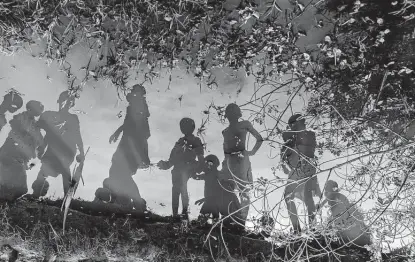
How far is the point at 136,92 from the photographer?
12.6 feet

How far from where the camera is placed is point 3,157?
12.5 feet

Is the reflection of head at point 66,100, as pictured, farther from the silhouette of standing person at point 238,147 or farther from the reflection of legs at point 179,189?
the silhouette of standing person at point 238,147

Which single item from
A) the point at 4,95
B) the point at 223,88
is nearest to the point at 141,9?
the point at 223,88

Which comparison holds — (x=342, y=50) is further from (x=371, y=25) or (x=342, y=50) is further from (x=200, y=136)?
(x=200, y=136)

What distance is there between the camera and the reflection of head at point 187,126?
3893mm

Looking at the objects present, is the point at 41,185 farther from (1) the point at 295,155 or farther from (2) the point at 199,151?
(1) the point at 295,155

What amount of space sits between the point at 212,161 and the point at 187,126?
53 centimetres

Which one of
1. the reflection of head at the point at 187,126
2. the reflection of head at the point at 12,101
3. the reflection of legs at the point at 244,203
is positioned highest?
the reflection of head at the point at 12,101

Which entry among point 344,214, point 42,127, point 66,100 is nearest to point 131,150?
point 66,100

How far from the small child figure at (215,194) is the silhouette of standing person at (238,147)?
0.10m

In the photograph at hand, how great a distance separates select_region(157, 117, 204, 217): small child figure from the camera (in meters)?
3.90

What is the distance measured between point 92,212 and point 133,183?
0.60 meters

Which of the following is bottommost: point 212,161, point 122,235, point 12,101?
point 122,235

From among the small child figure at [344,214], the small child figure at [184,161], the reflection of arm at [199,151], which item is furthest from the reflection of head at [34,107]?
the small child figure at [344,214]
